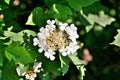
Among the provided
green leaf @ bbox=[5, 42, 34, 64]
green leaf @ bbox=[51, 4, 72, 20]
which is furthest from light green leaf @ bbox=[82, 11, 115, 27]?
green leaf @ bbox=[5, 42, 34, 64]

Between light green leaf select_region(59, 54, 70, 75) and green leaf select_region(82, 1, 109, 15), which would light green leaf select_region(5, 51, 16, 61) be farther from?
green leaf select_region(82, 1, 109, 15)

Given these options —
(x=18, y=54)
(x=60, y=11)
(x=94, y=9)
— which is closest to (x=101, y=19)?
(x=94, y=9)

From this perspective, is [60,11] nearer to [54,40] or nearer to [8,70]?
[54,40]

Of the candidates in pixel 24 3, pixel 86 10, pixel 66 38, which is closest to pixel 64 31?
pixel 66 38

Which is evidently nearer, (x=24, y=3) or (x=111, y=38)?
(x=24, y=3)

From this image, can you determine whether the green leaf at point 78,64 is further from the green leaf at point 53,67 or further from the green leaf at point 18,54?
the green leaf at point 18,54

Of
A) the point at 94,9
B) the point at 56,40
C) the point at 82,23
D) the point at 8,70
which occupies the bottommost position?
the point at 8,70

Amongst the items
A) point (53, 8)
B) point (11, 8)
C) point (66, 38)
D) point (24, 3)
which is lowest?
point (66, 38)

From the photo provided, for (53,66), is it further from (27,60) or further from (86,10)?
(86,10)

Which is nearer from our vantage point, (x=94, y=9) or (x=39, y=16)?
(x=39, y=16)
